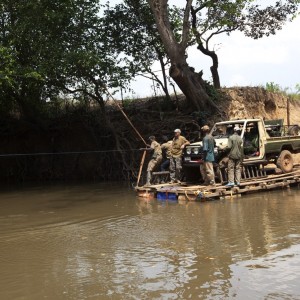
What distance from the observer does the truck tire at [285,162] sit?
15.4m

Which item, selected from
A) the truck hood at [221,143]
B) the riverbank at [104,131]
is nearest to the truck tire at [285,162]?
the truck hood at [221,143]

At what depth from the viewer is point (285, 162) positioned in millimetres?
15594

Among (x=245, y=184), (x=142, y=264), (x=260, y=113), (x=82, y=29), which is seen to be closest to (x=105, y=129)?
(x=82, y=29)

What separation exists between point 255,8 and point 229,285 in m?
17.7

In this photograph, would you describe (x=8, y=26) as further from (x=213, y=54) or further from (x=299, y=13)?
(x=299, y=13)

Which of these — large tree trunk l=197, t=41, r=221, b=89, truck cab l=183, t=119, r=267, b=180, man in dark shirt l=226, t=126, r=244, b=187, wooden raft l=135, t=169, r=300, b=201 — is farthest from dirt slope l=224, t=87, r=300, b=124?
man in dark shirt l=226, t=126, r=244, b=187

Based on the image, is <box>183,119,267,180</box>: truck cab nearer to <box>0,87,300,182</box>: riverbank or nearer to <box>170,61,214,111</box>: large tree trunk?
<box>170,61,214,111</box>: large tree trunk

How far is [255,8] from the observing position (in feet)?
68.1

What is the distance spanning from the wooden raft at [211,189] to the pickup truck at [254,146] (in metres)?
0.62

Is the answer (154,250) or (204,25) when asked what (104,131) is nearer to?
(204,25)

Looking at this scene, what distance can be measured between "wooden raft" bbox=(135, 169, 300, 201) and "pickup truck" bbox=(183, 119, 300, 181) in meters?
0.62

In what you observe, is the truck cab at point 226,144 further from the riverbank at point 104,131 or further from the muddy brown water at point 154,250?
the riverbank at point 104,131

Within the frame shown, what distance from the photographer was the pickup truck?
14.0 meters

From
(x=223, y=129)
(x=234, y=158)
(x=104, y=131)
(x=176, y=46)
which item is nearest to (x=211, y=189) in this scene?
(x=234, y=158)
